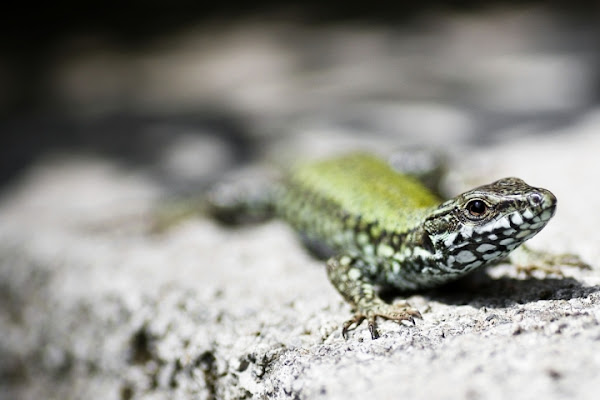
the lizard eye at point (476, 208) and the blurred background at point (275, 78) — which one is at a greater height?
the lizard eye at point (476, 208)

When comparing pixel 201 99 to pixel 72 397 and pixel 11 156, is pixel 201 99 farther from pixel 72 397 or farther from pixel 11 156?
pixel 72 397

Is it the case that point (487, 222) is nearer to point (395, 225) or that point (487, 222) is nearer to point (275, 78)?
point (395, 225)

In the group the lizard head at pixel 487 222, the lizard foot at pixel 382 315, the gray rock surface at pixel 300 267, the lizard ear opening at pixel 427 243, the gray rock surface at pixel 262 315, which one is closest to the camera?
the gray rock surface at pixel 262 315

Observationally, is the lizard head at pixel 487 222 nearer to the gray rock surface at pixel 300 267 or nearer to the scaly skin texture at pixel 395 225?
the scaly skin texture at pixel 395 225

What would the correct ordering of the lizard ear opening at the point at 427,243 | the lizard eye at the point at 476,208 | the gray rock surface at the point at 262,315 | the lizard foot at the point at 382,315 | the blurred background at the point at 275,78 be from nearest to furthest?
1. the gray rock surface at the point at 262,315
2. the lizard eye at the point at 476,208
3. the lizard foot at the point at 382,315
4. the lizard ear opening at the point at 427,243
5. the blurred background at the point at 275,78

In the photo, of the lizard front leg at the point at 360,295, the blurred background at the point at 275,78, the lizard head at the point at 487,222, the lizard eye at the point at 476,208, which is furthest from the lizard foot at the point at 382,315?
the blurred background at the point at 275,78

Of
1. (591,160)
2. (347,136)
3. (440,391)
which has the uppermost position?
(440,391)

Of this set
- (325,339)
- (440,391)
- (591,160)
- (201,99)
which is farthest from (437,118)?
(440,391)
